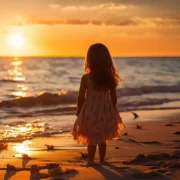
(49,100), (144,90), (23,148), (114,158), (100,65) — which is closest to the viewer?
(100,65)

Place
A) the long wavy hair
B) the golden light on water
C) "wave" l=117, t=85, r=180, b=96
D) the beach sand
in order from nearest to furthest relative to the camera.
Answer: the beach sand, the long wavy hair, the golden light on water, "wave" l=117, t=85, r=180, b=96

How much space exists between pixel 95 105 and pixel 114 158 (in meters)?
0.99

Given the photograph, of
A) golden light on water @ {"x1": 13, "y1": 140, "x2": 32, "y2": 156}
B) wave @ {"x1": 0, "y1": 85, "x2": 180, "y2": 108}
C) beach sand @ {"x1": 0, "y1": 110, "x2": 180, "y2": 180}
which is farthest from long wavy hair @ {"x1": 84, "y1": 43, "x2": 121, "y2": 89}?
wave @ {"x1": 0, "y1": 85, "x2": 180, "y2": 108}

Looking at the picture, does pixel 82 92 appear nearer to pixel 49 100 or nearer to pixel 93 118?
pixel 93 118

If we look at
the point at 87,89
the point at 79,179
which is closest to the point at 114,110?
the point at 87,89

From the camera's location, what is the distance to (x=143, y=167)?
5.99 metres

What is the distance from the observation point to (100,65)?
6438 millimetres

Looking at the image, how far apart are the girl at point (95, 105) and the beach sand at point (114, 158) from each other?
0.38 metres

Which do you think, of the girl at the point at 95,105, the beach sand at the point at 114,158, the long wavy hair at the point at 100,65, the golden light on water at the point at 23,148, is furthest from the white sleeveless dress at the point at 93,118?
the golden light on water at the point at 23,148

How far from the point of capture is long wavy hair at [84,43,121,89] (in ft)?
21.0

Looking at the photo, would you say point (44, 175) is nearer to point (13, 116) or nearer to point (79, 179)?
point (79, 179)

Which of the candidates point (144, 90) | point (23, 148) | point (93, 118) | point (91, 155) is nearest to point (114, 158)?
point (91, 155)

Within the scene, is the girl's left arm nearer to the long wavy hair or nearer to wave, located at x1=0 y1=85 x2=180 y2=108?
the long wavy hair

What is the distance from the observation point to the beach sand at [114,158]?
5672 millimetres
